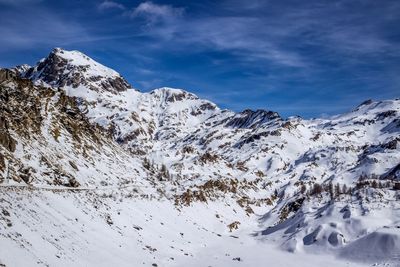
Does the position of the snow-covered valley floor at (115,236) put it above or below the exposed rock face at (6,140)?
below

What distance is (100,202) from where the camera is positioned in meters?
61.7

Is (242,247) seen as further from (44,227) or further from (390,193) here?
(44,227)

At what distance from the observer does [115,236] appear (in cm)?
5403

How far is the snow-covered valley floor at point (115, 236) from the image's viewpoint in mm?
39719

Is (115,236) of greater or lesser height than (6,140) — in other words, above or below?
below

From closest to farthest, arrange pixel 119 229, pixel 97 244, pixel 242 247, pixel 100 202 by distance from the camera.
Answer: pixel 97 244
pixel 119 229
pixel 100 202
pixel 242 247

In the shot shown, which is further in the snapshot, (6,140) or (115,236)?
(6,140)

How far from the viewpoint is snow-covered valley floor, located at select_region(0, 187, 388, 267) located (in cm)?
3972

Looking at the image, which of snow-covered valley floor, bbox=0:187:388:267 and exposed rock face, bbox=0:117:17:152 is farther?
exposed rock face, bbox=0:117:17:152

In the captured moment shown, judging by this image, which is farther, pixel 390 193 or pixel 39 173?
pixel 390 193

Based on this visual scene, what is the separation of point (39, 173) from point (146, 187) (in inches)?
1209

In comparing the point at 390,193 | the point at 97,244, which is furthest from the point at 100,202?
the point at 390,193

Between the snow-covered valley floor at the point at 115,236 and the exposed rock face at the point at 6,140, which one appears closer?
the snow-covered valley floor at the point at 115,236

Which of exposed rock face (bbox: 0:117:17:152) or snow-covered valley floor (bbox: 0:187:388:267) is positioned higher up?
→ exposed rock face (bbox: 0:117:17:152)
